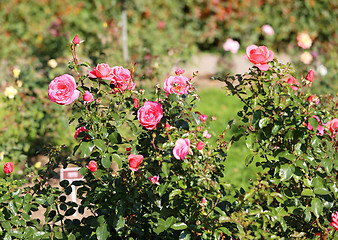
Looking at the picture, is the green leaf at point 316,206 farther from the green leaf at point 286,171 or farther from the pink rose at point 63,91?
the pink rose at point 63,91

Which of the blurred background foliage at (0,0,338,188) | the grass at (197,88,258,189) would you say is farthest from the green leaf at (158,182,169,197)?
the blurred background foliage at (0,0,338,188)

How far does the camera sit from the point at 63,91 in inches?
67.4

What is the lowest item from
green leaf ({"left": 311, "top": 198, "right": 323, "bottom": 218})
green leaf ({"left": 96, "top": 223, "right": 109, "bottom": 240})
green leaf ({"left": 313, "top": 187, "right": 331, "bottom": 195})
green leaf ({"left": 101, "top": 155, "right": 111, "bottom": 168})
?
green leaf ({"left": 96, "top": 223, "right": 109, "bottom": 240})

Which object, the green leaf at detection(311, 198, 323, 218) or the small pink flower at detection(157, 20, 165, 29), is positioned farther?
the small pink flower at detection(157, 20, 165, 29)

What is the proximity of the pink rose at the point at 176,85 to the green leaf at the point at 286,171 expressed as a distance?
19.3 inches

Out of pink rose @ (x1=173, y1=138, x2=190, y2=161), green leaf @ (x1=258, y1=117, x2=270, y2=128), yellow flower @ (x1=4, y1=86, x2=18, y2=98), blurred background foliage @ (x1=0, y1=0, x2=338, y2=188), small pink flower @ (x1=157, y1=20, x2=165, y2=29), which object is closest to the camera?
pink rose @ (x1=173, y1=138, x2=190, y2=161)

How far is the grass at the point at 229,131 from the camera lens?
373 centimetres

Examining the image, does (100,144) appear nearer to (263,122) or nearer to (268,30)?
(263,122)

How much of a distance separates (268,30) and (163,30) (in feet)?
5.81

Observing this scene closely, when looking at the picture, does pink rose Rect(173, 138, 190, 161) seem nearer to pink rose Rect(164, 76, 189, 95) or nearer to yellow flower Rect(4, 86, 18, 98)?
pink rose Rect(164, 76, 189, 95)

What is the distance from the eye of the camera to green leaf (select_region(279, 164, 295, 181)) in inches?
68.4

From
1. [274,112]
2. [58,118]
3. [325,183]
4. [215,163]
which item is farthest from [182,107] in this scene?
[58,118]

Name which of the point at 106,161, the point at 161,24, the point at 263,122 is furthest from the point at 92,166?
the point at 161,24

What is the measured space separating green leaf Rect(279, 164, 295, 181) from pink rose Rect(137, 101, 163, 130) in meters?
0.51
